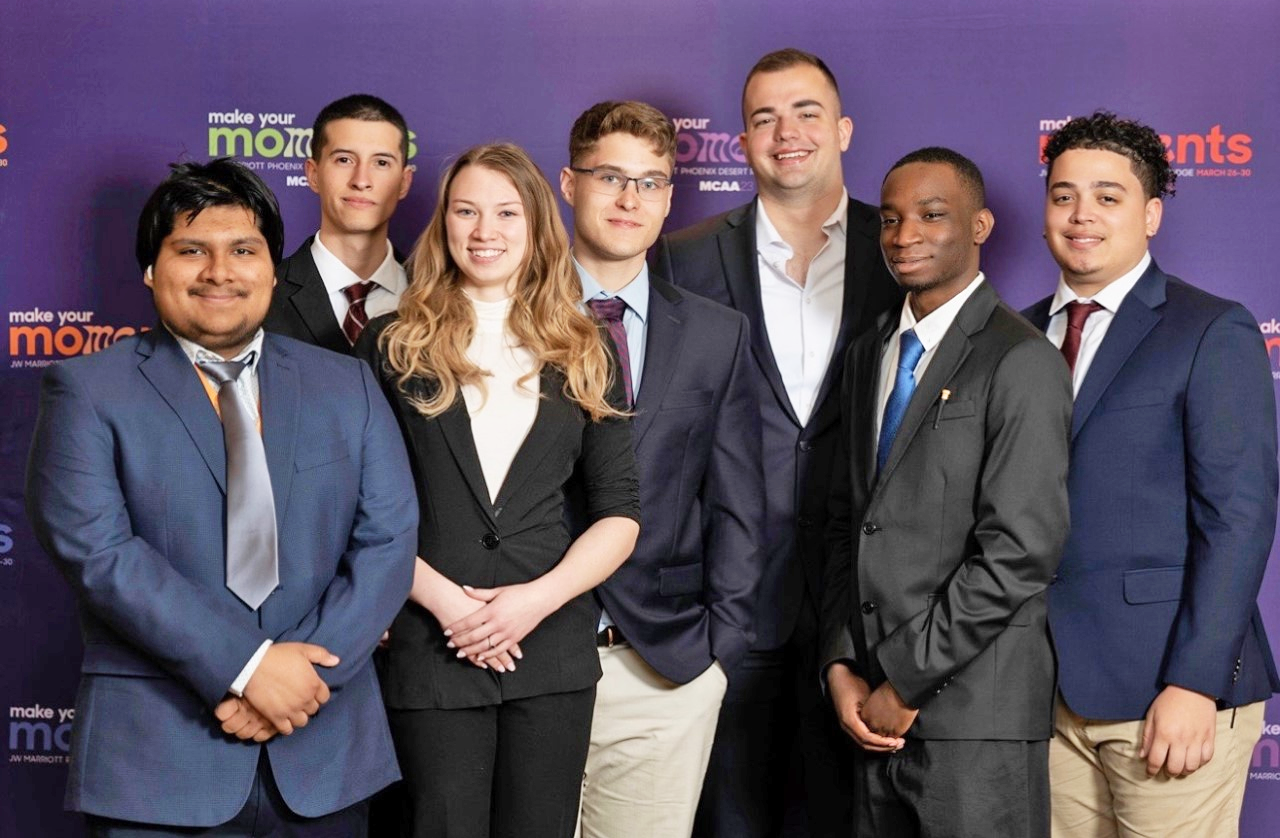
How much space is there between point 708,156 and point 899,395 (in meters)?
1.57

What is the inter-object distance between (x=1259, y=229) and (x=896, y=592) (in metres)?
2.09

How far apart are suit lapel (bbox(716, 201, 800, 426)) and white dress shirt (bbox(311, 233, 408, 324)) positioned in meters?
0.85

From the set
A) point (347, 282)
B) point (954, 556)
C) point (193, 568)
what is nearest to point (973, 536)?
point (954, 556)

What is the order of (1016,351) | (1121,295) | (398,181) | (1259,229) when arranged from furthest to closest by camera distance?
(1259,229), (398,181), (1121,295), (1016,351)

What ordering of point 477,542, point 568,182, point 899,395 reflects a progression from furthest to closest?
1. point 568,182
2. point 899,395
3. point 477,542

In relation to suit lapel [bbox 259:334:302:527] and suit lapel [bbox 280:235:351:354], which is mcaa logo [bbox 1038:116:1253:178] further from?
suit lapel [bbox 259:334:302:527]

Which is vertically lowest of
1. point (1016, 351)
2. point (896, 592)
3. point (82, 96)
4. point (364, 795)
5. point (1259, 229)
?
point (364, 795)

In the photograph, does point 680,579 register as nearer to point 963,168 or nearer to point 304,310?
point 963,168

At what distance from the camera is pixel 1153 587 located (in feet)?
9.89

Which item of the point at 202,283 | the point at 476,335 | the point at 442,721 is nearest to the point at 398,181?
the point at 476,335

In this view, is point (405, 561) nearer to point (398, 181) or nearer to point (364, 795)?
point (364, 795)

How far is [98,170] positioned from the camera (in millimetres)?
4371

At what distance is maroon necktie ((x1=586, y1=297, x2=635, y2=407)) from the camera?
3148 mm

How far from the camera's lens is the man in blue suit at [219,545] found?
2.39 m
